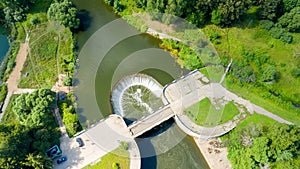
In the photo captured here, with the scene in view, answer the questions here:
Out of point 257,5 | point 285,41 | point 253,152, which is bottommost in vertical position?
point 253,152

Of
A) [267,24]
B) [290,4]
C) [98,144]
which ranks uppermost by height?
[290,4]

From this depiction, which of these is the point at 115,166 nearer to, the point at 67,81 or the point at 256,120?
the point at 67,81

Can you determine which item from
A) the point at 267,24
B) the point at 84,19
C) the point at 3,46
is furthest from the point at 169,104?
the point at 3,46

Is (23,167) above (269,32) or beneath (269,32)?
beneath

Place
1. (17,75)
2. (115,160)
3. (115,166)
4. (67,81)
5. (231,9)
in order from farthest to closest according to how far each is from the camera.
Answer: (231,9), (17,75), (67,81), (115,160), (115,166)

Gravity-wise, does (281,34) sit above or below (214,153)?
above

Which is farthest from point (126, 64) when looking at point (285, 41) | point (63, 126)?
point (285, 41)

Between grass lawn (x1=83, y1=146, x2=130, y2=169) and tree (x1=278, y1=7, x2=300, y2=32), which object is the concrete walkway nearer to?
grass lawn (x1=83, y1=146, x2=130, y2=169)

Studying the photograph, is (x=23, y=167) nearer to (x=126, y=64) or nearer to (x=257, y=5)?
(x=126, y=64)
